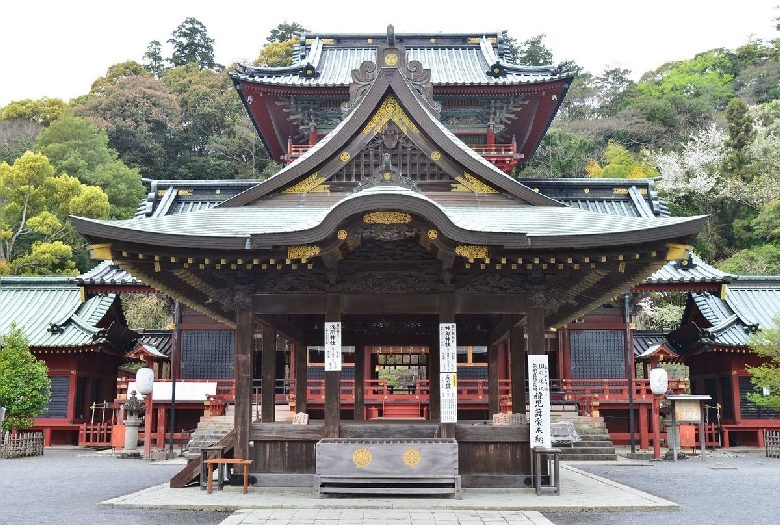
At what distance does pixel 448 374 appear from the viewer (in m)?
11.5

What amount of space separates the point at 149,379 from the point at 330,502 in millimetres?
10490

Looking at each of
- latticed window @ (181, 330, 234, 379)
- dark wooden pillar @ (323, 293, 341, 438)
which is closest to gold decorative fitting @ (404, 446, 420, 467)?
dark wooden pillar @ (323, 293, 341, 438)

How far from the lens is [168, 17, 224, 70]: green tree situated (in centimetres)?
6912

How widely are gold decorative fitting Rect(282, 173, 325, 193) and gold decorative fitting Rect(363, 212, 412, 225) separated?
2.70 m

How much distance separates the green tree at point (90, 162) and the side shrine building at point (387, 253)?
3278 centimetres

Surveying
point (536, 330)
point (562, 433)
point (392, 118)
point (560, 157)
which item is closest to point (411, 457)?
point (536, 330)

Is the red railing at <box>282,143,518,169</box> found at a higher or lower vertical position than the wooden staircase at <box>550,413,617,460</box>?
higher

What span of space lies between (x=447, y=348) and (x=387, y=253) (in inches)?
71.5

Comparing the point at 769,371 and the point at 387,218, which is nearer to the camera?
the point at 387,218

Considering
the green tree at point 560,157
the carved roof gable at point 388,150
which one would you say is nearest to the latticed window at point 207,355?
the carved roof gable at point 388,150

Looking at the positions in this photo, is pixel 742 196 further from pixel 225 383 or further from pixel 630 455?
pixel 225 383

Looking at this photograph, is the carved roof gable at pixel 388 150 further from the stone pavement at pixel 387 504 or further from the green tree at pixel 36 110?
the green tree at pixel 36 110

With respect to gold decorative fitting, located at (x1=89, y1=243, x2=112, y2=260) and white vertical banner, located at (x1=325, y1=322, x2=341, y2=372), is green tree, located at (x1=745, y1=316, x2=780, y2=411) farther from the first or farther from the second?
gold decorative fitting, located at (x1=89, y1=243, x2=112, y2=260)

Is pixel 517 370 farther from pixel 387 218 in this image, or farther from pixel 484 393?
pixel 484 393
